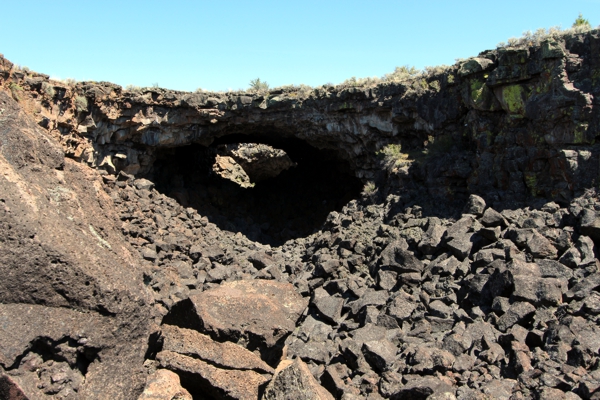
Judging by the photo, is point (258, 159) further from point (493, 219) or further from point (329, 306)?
point (493, 219)

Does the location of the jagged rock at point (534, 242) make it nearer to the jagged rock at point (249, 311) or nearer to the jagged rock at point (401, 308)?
the jagged rock at point (401, 308)

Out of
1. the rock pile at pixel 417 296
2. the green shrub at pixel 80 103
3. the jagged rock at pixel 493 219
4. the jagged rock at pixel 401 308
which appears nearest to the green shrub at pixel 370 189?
the rock pile at pixel 417 296

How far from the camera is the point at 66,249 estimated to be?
4355mm

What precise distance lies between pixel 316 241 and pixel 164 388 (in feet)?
29.3

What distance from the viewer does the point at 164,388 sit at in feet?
15.5

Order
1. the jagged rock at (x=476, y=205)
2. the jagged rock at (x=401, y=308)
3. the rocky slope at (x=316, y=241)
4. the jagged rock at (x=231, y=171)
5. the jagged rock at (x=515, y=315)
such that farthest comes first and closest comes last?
the jagged rock at (x=231, y=171), the jagged rock at (x=476, y=205), the jagged rock at (x=401, y=308), the jagged rock at (x=515, y=315), the rocky slope at (x=316, y=241)

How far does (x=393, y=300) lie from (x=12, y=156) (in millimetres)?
6248

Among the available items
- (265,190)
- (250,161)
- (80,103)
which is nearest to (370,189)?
(265,190)

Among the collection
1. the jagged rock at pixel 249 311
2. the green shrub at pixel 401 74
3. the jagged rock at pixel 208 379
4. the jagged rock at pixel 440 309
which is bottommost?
the jagged rock at pixel 208 379

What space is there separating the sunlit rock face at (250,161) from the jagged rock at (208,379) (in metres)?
16.2

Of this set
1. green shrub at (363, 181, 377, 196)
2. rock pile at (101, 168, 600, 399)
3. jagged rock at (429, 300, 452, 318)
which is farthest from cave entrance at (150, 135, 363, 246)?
jagged rock at (429, 300, 452, 318)

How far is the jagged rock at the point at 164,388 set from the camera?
4602 mm

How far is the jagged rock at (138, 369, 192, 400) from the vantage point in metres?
4.60

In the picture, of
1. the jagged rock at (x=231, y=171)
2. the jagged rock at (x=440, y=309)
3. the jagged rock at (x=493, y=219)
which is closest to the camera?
the jagged rock at (x=440, y=309)
